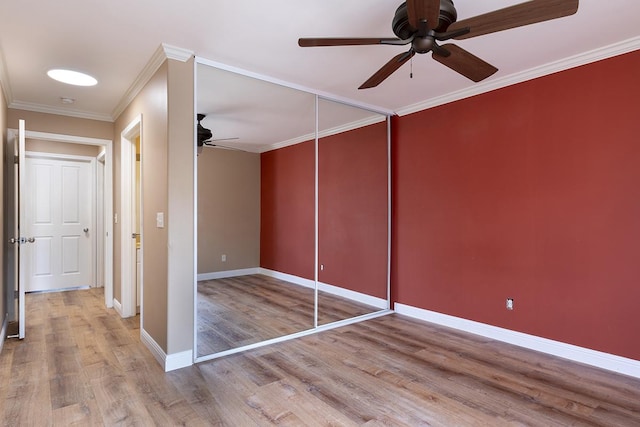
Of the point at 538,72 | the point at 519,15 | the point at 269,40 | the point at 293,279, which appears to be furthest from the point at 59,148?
the point at 538,72

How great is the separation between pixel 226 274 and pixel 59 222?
11.5 ft

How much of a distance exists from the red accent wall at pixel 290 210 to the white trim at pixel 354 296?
0.33 metres

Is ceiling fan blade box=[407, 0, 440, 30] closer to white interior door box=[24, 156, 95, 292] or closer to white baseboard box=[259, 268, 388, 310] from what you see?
white baseboard box=[259, 268, 388, 310]

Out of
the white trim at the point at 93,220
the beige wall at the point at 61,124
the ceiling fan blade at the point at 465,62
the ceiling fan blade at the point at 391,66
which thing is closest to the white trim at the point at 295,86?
the ceiling fan blade at the point at 391,66

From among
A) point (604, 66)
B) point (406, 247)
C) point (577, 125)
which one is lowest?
point (406, 247)

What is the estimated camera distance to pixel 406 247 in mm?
4125

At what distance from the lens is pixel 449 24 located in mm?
1823

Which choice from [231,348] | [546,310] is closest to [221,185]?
[231,348]

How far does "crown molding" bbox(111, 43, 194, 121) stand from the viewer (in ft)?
Answer: 8.62

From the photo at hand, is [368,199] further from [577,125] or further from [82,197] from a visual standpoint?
[82,197]

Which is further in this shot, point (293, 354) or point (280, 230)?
point (280, 230)

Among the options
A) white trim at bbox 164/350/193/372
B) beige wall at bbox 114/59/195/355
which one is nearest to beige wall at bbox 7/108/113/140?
beige wall at bbox 114/59/195/355

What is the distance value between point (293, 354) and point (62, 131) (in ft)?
12.4

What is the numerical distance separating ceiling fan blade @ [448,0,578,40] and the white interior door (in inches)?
227
